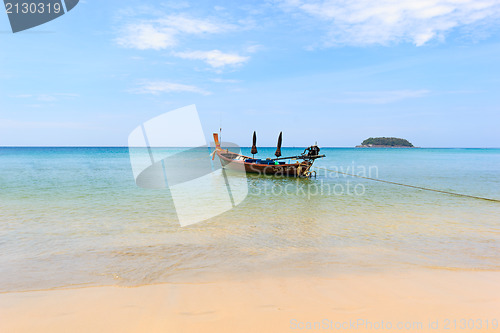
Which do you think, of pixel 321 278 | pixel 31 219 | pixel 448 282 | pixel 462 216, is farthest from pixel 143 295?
pixel 462 216

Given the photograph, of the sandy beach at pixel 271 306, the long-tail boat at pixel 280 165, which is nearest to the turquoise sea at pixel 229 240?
the sandy beach at pixel 271 306

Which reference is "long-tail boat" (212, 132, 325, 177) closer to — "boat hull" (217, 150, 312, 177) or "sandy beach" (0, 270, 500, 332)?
"boat hull" (217, 150, 312, 177)

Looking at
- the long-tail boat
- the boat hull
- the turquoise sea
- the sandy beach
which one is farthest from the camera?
the boat hull

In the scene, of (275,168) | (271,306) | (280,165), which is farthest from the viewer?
(275,168)

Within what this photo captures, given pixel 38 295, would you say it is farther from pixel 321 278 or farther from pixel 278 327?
pixel 321 278

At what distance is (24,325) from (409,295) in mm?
4949

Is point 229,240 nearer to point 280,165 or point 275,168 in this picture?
point 280,165

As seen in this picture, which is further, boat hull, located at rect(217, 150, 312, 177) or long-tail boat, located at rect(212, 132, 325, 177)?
boat hull, located at rect(217, 150, 312, 177)

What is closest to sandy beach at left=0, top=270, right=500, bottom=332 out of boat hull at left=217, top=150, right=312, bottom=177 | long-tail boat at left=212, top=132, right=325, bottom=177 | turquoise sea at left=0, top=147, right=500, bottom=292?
turquoise sea at left=0, top=147, right=500, bottom=292

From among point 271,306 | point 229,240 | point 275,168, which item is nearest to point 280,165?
point 275,168

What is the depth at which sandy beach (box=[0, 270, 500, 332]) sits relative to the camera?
3.44 meters

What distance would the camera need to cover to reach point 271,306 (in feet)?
12.9

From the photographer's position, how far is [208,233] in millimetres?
8023

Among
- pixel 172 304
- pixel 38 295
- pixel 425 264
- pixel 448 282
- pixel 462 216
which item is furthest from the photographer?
pixel 462 216
